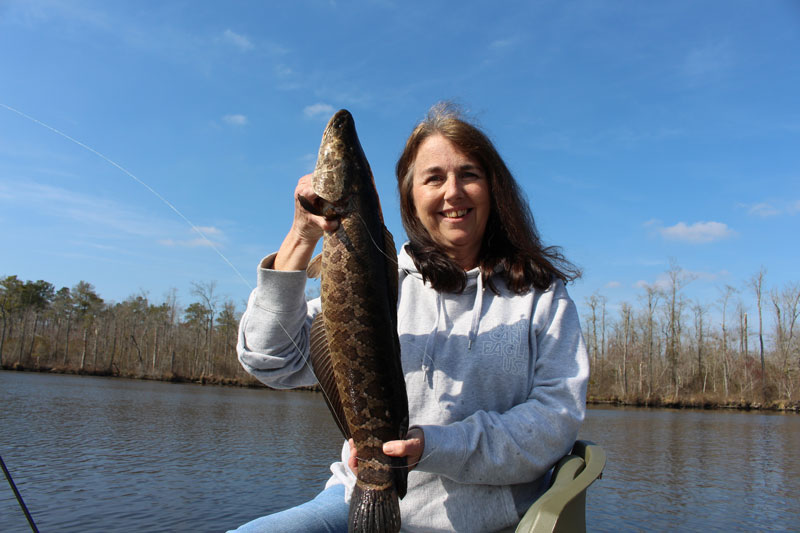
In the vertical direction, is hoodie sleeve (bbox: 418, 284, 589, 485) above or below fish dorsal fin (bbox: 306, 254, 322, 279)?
below

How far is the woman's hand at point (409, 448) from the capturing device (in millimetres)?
2352

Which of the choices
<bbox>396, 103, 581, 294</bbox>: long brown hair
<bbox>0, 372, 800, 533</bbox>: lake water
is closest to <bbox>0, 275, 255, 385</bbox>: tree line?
<bbox>0, 372, 800, 533</bbox>: lake water

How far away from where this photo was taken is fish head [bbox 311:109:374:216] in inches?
104

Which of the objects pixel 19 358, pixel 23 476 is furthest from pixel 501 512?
pixel 19 358

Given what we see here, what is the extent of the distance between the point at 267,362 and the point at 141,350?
272ft

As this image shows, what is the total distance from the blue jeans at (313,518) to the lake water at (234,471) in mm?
10777

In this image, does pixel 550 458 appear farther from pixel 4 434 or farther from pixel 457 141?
pixel 4 434

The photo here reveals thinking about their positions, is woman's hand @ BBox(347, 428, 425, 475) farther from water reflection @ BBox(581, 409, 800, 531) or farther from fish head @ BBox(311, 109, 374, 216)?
water reflection @ BBox(581, 409, 800, 531)

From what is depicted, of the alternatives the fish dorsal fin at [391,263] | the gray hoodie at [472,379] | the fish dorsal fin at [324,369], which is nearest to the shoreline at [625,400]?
the gray hoodie at [472,379]

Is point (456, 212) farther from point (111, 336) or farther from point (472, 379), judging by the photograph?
point (111, 336)

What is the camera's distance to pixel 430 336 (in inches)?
119

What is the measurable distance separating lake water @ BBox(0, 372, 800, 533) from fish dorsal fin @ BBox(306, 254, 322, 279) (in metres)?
11.4

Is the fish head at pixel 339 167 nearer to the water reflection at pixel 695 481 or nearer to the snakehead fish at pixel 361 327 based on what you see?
the snakehead fish at pixel 361 327

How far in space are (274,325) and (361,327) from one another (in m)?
0.54
